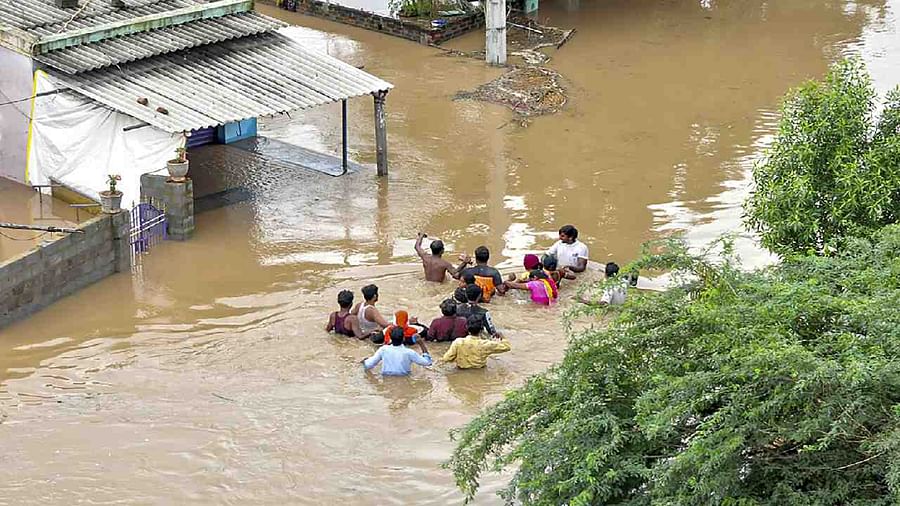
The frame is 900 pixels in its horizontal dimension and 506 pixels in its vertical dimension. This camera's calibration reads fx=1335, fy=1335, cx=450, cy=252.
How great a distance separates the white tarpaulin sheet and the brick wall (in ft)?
36.0

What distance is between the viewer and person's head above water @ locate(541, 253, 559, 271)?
15.4m

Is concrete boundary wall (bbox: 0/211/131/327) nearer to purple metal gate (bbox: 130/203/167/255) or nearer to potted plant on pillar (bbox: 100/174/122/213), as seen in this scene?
potted plant on pillar (bbox: 100/174/122/213)

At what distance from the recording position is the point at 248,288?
15.8m

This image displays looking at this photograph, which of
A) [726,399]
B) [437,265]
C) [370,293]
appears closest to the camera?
[726,399]

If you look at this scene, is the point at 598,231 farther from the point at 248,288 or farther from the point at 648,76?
the point at 648,76

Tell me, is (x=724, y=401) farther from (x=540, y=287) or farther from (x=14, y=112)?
(x=14, y=112)

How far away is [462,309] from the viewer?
551 inches

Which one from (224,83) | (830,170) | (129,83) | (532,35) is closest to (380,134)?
(224,83)

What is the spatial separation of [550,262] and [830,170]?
364 cm

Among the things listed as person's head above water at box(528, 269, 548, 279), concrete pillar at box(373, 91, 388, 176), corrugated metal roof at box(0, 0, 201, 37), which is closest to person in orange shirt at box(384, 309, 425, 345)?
person's head above water at box(528, 269, 548, 279)

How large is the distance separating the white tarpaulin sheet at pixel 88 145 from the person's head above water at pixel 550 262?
16.7ft

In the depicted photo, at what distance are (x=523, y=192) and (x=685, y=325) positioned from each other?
10.7 metres

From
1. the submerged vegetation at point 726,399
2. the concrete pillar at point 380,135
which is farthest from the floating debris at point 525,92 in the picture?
the submerged vegetation at point 726,399

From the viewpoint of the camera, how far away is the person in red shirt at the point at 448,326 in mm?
13750
